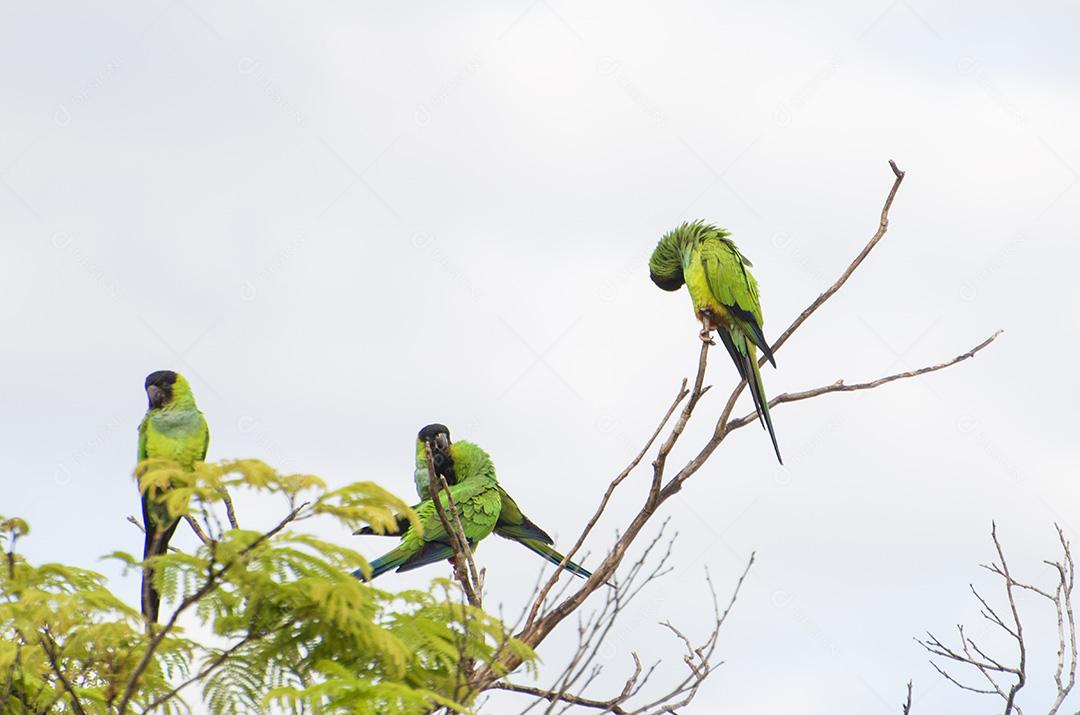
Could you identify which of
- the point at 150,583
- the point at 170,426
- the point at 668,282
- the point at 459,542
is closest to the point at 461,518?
the point at 170,426

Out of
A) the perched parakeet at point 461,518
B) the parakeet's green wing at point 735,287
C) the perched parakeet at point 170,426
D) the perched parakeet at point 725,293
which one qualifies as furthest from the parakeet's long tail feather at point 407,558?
the parakeet's green wing at point 735,287

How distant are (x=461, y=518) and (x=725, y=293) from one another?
2.94 meters

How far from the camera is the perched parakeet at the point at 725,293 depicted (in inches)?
369

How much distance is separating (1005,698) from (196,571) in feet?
17.1

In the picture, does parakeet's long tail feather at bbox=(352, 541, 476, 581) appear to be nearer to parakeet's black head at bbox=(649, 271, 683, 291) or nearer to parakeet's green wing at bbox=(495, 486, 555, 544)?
parakeet's green wing at bbox=(495, 486, 555, 544)

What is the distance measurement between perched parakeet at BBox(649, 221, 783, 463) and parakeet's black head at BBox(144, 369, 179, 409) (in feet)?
13.6

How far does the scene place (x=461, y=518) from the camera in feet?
28.8

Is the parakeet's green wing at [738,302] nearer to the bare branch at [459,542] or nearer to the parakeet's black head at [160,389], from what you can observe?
the bare branch at [459,542]

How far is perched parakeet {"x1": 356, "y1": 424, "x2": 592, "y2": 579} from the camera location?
9.16 m

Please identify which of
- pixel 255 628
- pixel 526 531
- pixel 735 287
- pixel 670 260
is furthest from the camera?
pixel 670 260

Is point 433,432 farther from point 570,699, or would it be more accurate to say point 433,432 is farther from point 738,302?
point 570,699

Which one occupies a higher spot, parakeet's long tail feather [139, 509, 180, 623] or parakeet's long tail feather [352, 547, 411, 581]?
parakeet's long tail feather [352, 547, 411, 581]

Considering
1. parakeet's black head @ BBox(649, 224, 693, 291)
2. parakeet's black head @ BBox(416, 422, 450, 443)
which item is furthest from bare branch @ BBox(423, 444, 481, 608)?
parakeet's black head @ BBox(649, 224, 693, 291)

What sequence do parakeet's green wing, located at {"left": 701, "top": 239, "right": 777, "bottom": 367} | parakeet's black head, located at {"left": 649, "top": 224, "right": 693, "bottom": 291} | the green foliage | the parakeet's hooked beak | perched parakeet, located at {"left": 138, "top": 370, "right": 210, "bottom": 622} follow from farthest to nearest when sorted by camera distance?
1. parakeet's black head, located at {"left": 649, "top": 224, "right": 693, "bottom": 291}
2. parakeet's green wing, located at {"left": 701, "top": 239, "right": 777, "bottom": 367}
3. the parakeet's hooked beak
4. perched parakeet, located at {"left": 138, "top": 370, "right": 210, "bottom": 622}
5. the green foliage
